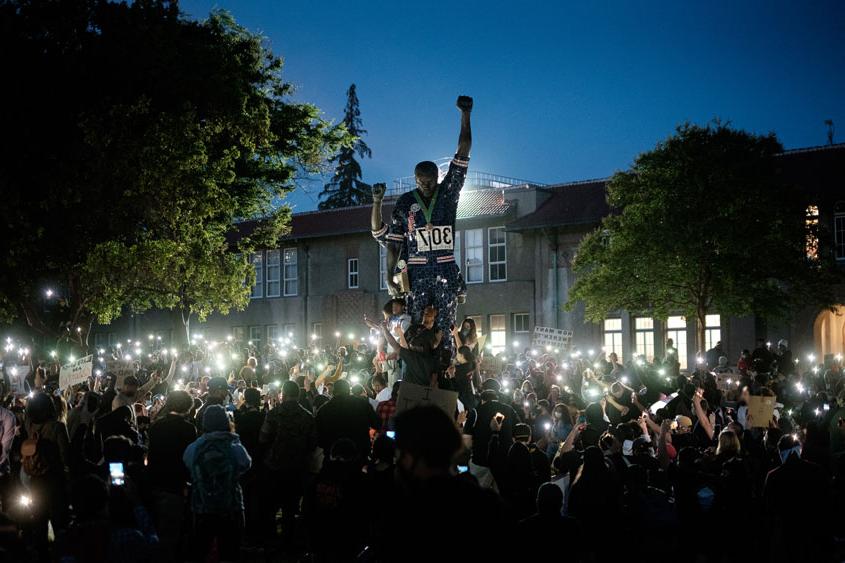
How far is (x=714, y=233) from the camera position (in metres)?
30.5

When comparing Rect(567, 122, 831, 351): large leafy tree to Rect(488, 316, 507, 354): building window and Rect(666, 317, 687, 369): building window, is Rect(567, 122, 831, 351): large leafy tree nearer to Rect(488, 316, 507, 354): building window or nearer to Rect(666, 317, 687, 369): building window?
Rect(666, 317, 687, 369): building window

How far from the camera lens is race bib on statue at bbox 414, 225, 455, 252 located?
11.6 metres

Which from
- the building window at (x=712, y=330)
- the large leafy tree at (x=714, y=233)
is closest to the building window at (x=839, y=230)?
the large leafy tree at (x=714, y=233)

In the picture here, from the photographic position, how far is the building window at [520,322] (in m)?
41.1

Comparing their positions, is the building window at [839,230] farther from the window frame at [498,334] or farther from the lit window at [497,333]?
the lit window at [497,333]

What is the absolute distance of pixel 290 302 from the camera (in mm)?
49281

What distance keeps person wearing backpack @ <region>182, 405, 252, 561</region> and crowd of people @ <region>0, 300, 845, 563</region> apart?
0.05 feet

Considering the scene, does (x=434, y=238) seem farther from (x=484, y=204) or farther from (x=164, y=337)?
(x=164, y=337)

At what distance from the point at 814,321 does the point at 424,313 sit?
88.7 feet

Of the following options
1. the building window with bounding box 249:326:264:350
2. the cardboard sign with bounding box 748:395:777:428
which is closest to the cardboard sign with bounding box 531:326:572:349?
the cardboard sign with bounding box 748:395:777:428

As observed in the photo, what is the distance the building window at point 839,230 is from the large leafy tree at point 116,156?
1961 cm

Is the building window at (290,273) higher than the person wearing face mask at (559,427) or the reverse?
higher

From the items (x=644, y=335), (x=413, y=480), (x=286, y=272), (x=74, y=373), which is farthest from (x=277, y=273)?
(x=413, y=480)

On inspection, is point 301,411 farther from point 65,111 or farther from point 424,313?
point 65,111
